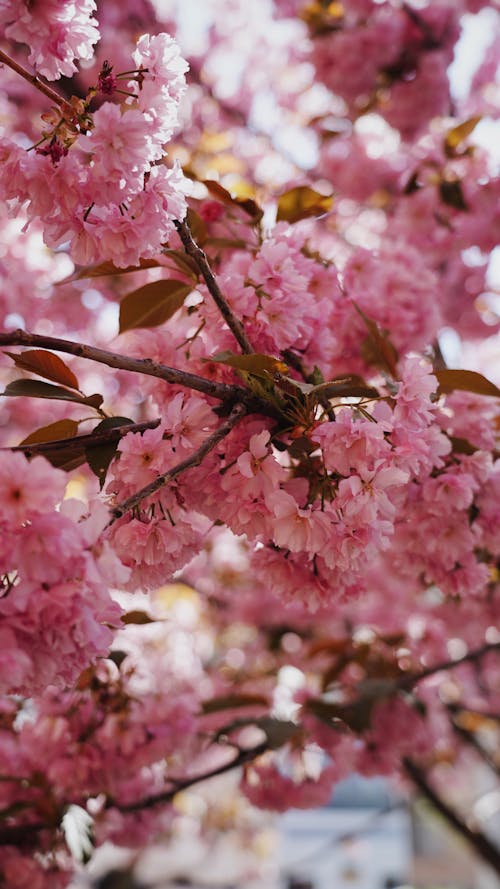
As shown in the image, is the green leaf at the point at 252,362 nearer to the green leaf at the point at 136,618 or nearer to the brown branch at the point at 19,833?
the green leaf at the point at 136,618

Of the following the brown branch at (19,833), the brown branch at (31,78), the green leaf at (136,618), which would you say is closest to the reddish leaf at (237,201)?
the brown branch at (31,78)

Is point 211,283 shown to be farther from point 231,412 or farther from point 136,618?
point 136,618

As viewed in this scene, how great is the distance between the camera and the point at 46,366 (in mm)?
946

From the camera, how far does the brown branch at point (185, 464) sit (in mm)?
750

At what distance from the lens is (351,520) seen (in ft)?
2.81

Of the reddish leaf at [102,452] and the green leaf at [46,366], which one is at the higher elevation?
the green leaf at [46,366]

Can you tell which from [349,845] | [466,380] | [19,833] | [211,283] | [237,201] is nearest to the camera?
[211,283]

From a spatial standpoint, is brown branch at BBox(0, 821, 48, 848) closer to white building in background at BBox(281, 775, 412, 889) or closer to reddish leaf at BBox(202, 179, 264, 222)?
reddish leaf at BBox(202, 179, 264, 222)

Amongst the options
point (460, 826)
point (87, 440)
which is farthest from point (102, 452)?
point (460, 826)

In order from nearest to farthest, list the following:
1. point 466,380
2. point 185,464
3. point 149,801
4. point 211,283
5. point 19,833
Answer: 1. point 185,464
2. point 211,283
3. point 466,380
4. point 19,833
5. point 149,801

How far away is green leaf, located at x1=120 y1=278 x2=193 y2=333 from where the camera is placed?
1107mm

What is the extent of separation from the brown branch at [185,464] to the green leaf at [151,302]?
0.27 m

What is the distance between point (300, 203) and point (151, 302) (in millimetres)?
402

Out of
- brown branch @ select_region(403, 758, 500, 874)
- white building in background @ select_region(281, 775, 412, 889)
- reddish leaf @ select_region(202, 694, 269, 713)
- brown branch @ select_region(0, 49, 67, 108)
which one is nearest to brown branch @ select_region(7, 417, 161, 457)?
brown branch @ select_region(0, 49, 67, 108)
